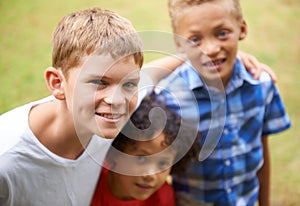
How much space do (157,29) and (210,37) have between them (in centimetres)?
193

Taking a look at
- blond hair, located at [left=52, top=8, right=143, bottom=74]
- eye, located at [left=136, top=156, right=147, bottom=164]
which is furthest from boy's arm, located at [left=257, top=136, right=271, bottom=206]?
blond hair, located at [left=52, top=8, right=143, bottom=74]

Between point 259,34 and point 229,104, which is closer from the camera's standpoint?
point 229,104

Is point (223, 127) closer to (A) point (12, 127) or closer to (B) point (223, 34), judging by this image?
(B) point (223, 34)

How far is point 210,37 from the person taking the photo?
144 cm

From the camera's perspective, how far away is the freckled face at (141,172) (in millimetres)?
1415

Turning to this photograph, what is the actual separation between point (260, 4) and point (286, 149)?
180 cm

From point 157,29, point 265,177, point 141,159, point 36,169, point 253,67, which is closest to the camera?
point 36,169

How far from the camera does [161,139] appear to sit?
1.41 metres

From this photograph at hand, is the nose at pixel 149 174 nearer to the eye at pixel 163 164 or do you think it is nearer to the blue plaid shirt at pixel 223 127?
the eye at pixel 163 164

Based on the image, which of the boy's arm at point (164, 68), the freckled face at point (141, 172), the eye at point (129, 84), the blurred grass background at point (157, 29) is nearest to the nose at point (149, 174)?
the freckled face at point (141, 172)

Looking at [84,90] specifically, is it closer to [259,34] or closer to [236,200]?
[236,200]

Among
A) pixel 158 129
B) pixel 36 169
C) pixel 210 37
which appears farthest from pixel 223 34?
pixel 36 169

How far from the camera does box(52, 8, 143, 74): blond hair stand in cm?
112

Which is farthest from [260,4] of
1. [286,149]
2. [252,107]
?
[252,107]
